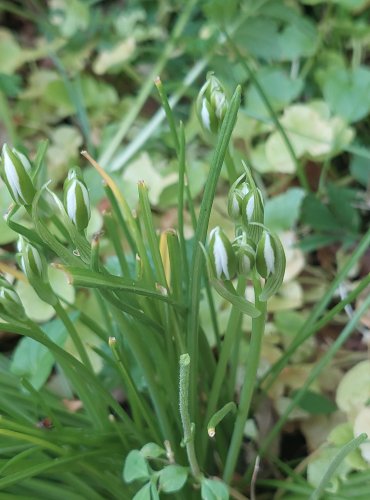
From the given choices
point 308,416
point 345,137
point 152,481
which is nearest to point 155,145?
point 345,137

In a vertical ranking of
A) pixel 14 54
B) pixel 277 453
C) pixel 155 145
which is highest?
pixel 14 54

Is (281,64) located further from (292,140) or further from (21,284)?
(21,284)

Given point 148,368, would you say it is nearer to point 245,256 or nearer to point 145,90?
point 245,256

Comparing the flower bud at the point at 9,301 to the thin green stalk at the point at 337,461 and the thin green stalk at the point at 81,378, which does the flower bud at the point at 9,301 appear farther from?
the thin green stalk at the point at 337,461

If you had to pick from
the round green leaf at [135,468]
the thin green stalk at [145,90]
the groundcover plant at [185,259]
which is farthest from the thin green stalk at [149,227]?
the thin green stalk at [145,90]

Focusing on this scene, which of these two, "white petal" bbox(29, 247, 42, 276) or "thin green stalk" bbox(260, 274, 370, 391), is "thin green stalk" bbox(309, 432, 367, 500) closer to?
"thin green stalk" bbox(260, 274, 370, 391)

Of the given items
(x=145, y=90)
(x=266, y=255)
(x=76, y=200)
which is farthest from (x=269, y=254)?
(x=145, y=90)

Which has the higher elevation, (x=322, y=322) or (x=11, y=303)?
(x=11, y=303)
